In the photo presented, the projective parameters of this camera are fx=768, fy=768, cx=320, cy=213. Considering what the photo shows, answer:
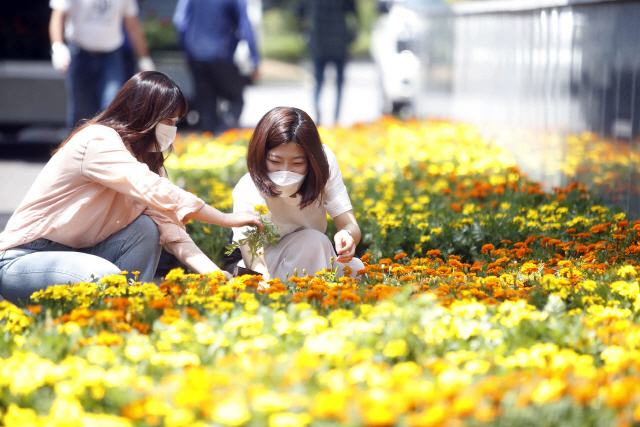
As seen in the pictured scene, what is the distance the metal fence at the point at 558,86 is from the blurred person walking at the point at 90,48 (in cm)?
368

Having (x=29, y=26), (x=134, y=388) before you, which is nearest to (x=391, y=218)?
(x=134, y=388)

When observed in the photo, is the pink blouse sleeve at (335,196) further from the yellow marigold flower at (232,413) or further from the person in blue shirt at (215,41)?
the person in blue shirt at (215,41)

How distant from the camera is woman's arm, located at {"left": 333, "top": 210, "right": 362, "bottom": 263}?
3.56 metres

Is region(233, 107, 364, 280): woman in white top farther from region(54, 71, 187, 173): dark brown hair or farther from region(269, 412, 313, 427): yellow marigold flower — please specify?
region(269, 412, 313, 427): yellow marigold flower

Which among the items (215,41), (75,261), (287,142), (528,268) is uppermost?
(215,41)

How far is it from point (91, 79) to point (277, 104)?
36.3ft

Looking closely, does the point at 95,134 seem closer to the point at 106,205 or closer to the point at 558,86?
the point at 106,205

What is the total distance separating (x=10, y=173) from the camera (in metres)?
8.34

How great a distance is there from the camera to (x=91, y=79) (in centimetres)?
680

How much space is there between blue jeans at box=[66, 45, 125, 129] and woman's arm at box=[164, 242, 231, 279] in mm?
3257

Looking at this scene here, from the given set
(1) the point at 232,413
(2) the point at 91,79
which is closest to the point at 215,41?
(2) the point at 91,79

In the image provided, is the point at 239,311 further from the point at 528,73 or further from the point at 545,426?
the point at 528,73

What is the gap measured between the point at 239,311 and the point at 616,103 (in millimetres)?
3598

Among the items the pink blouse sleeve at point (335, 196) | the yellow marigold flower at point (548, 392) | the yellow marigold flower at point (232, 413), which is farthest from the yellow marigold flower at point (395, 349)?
the pink blouse sleeve at point (335, 196)
